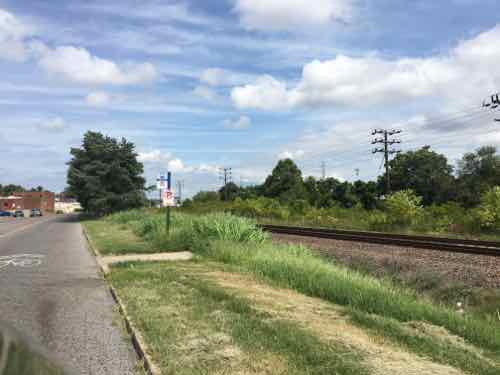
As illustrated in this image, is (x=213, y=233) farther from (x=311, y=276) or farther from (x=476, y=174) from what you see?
(x=476, y=174)

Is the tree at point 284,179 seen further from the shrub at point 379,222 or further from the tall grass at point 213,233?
the tall grass at point 213,233

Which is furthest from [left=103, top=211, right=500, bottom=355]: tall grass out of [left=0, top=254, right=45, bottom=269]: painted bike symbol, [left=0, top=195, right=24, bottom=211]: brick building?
[left=0, top=195, right=24, bottom=211]: brick building

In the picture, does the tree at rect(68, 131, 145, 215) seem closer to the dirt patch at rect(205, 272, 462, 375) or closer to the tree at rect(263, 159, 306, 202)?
the tree at rect(263, 159, 306, 202)

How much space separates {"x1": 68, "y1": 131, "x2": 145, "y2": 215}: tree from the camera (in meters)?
56.9

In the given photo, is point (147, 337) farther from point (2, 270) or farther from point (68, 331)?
point (2, 270)

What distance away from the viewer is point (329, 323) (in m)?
6.85

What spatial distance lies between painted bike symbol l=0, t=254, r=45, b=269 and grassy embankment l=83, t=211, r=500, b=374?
4527 millimetres

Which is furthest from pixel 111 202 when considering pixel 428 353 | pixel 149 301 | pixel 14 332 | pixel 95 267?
pixel 14 332

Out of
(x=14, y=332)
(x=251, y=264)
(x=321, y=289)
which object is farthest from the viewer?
(x=251, y=264)

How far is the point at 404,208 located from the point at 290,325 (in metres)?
23.8

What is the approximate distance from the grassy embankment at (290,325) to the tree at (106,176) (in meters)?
47.0

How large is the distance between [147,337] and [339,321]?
99.2 inches

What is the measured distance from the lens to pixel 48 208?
163 metres

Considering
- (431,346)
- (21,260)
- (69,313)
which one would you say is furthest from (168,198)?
(431,346)
